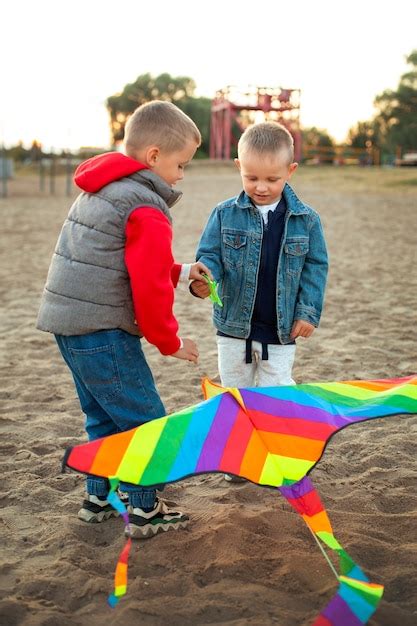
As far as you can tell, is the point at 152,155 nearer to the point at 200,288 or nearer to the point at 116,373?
the point at 200,288

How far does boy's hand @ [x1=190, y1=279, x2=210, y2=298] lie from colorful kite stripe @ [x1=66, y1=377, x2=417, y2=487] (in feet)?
→ 1.97

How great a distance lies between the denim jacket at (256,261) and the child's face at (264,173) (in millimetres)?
90

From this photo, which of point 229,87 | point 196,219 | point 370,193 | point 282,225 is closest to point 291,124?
point 229,87

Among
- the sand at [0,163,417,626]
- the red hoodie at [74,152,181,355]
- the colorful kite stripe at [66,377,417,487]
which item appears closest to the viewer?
the colorful kite stripe at [66,377,417,487]

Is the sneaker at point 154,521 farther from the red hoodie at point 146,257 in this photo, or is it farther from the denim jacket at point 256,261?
the denim jacket at point 256,261

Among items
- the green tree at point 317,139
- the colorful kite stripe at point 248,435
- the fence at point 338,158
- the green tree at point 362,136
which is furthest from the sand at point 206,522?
the green tree at point 362,136

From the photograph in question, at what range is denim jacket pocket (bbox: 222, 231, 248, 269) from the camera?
10.5ft

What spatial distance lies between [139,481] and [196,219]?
1451 centimetres

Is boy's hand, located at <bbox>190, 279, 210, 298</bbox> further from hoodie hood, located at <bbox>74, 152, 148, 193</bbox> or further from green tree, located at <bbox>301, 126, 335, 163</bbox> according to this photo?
green tree, located at <bbox>301, 126, 335, 163</bbox>

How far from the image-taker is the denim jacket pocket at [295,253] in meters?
3.17

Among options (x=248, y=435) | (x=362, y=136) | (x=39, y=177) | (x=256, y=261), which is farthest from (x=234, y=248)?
(x=362, y=136)

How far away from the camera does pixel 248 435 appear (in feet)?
7.79

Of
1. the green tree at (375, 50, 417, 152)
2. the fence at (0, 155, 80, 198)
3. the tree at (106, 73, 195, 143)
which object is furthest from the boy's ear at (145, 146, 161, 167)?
the tree at (106, 73, 195, 143)

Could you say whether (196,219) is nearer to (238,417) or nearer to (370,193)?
(370,193)
